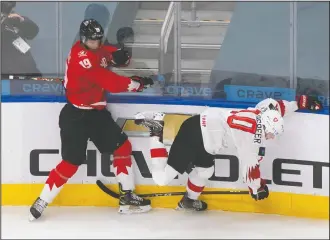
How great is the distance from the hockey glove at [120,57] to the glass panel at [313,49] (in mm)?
995

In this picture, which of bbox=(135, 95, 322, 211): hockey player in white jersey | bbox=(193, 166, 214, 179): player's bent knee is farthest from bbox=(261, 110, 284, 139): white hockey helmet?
bbox=(193, 166, 214, 179): player's bent knee

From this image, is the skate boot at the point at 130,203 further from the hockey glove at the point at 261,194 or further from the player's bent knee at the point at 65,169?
the hockey glove at the point at 261,194

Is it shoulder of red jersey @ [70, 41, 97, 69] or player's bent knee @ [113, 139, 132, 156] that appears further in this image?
player's bent knee @ [113, 139, 132, 156]

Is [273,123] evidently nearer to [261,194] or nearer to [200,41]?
[261,194]

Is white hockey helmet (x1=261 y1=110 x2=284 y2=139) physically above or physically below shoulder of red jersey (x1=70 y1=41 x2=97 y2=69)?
below

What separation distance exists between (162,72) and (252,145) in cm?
80

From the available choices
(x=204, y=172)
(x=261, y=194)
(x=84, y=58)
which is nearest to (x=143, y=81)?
(x=84, y=58)

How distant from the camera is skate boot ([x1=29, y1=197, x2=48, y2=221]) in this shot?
395 cm

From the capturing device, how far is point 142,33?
416 centimetres

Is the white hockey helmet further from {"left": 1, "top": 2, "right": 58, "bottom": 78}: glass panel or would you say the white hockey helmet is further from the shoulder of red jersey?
{"left": 1, "top": 2, "right": 58, "bottom": 78}: glass panel

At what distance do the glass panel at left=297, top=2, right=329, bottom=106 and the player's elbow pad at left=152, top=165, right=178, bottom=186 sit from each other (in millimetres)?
856

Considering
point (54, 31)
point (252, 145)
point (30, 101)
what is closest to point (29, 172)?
point (30, 101)

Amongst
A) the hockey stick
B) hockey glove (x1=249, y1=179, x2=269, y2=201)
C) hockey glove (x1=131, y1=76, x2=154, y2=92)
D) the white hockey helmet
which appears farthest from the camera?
the hockey stick

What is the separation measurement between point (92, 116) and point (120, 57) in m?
0.38
